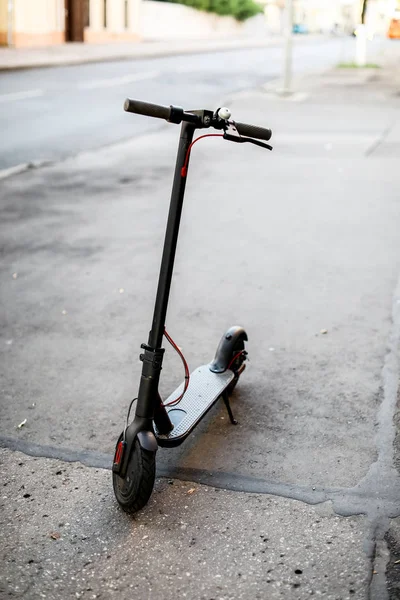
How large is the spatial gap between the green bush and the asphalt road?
3111cm

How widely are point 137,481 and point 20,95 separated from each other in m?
17.7

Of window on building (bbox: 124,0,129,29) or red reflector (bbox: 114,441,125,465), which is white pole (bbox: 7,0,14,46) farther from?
red reflector (bbox: 114,441,125,465)

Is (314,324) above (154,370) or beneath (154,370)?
beneath

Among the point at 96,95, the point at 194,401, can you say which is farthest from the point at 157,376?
the point at 96,95

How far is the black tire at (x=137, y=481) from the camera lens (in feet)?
10.5

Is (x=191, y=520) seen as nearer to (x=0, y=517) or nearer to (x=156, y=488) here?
(x=156, y=488)

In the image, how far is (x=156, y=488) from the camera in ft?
11.4

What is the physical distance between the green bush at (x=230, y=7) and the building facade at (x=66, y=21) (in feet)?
46.5

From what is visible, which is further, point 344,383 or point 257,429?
point 344,383

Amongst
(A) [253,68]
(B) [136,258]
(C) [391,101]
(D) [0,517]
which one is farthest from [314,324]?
(A) [253,68]

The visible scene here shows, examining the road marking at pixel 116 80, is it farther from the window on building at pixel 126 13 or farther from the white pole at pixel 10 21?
the window on building at pixel 126 13

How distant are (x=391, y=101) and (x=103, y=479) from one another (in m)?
17.3

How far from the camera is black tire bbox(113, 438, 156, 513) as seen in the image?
125 inches

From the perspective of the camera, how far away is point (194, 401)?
3893 millimetres
